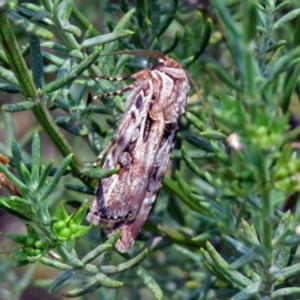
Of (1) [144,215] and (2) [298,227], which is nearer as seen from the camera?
(2) [298,227]

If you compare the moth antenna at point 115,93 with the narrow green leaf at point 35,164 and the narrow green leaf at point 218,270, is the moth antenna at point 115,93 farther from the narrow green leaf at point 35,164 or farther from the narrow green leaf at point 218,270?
the narrow green leaf at point 218,270

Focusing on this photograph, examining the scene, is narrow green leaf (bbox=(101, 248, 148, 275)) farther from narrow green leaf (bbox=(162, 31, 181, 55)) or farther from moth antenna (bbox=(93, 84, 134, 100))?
narrow green leaf (bbox=(162, 31, 181, 55))

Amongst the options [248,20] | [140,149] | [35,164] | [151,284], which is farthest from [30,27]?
[151,284]

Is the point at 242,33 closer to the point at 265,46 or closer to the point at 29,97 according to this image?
the point at 29,97

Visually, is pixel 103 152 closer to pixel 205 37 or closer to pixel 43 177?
pixel 205 37

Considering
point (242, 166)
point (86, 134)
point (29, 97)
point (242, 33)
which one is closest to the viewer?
point (242, 33)

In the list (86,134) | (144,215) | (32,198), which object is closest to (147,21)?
(86,134)

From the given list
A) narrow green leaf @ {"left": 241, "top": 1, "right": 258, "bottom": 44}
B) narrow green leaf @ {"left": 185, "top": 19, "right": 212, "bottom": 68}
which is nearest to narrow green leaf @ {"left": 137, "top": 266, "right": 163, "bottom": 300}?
narrow green leaf @ {"left": 185, "top": 19, "right": 212, "bottom": 68}
